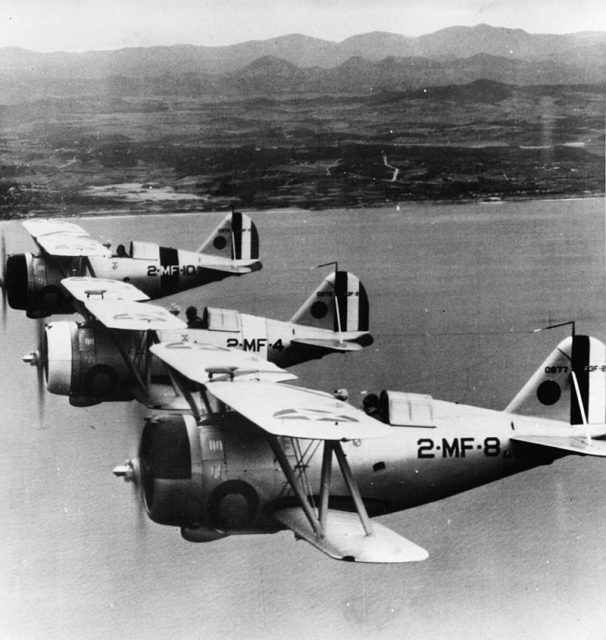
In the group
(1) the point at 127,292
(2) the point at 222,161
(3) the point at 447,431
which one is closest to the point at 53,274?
(1) the point at 127,292

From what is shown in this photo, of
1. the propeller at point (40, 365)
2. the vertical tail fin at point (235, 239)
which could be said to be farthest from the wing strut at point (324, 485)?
the vertical tail fin at point (235, 239)

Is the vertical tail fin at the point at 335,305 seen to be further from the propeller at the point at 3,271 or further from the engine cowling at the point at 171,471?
the engine cowling at the point at 171,471

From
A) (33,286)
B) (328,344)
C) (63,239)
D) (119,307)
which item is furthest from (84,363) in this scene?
(63,239)

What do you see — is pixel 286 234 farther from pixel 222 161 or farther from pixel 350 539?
pixel 350 539

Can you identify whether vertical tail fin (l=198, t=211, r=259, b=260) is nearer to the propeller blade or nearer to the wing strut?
the propeller blade

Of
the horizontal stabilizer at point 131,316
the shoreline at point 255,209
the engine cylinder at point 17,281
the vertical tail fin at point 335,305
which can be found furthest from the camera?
the shoreline at point 255,209

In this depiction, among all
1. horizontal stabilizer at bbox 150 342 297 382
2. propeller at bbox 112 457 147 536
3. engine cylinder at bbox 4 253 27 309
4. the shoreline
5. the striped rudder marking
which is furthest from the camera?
the shoreline

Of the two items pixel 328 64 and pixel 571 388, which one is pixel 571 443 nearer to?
pixel 571 388

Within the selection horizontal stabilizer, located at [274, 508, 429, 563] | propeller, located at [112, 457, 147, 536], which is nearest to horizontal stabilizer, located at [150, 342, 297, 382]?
propeller, located at [112, 457, 147, 536]
